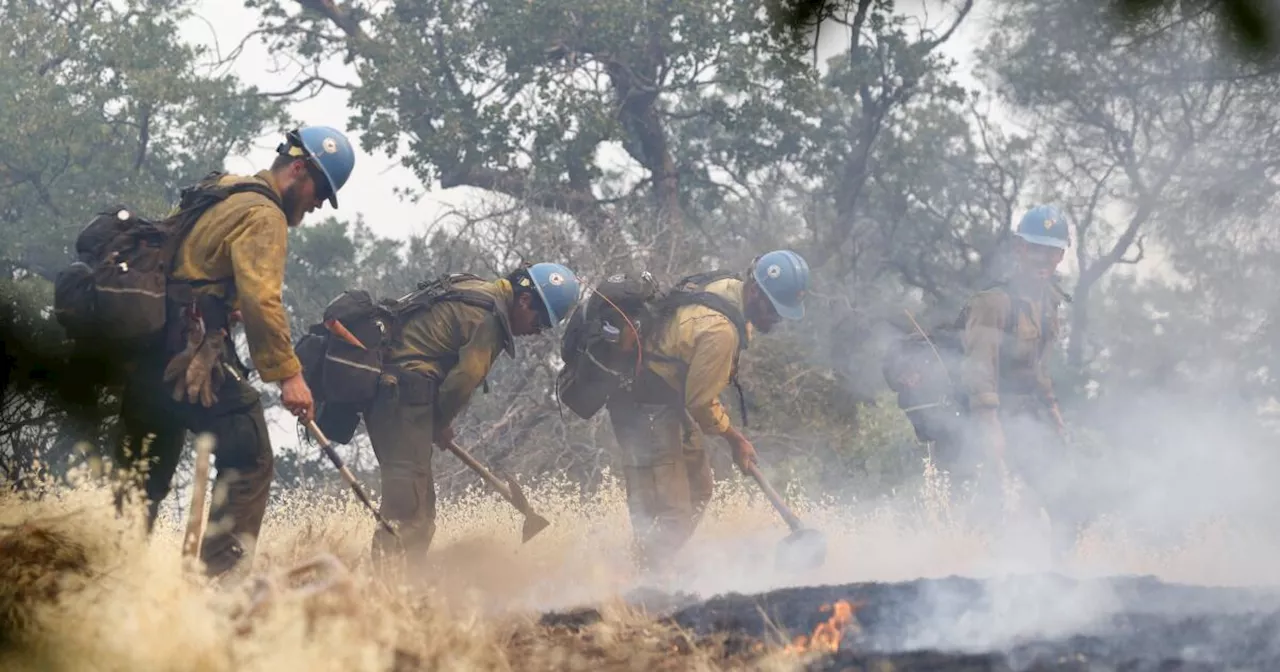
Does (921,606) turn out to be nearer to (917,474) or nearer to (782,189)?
(917,474)

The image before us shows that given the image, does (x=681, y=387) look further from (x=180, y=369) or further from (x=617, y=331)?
(x=180, y=369)

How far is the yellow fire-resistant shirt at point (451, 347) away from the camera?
283 inches

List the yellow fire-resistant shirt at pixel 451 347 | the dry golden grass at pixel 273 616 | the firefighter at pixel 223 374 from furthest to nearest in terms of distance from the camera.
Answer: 1. the yellow fire-resistant shirt at pixel 451 347
2. the firefighter at pixel 223 374
3. the dry golden grass at pixel 273 616

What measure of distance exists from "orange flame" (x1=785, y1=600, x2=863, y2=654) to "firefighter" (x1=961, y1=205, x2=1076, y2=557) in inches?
118

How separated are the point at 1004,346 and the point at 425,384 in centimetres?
371

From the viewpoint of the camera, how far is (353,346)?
7.01 m

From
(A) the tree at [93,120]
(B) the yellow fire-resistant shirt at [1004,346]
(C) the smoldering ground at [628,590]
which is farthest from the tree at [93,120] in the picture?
(B) the yellow fire-resistant shirt at [1004,346]

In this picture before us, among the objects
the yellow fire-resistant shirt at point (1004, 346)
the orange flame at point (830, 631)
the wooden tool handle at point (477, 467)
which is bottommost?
the orange flame at point (830, 631)

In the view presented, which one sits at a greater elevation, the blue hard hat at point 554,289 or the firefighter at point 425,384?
the blue hard hat at point 554,289

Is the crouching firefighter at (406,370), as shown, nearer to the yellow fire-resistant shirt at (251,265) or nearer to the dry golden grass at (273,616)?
the dry golden grass at (273,616)

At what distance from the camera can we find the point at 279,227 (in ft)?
19.0

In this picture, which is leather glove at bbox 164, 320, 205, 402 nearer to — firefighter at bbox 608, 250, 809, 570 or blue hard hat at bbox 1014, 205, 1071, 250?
firefighter at bbox 608, 250, 809, 570

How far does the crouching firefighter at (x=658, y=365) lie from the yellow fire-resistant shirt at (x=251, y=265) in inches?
105

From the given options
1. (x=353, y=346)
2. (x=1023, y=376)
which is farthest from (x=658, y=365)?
(x=1023, y=376)
